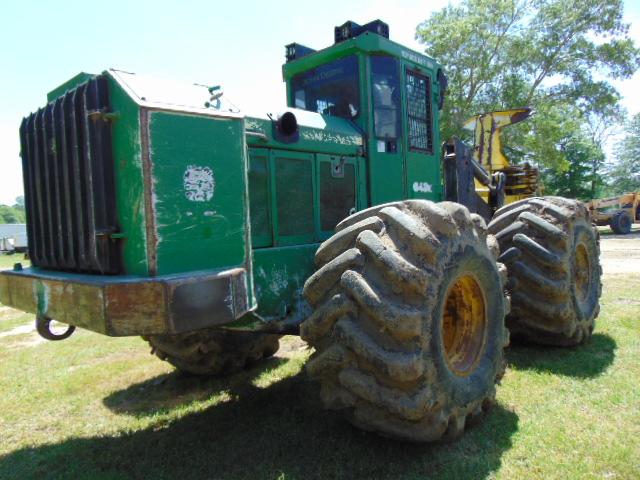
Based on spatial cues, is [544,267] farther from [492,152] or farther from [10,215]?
[10,215]

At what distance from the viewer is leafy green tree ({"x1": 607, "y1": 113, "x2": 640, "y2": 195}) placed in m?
47.5

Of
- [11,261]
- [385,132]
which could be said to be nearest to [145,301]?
[385,132]

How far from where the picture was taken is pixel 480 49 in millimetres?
24656

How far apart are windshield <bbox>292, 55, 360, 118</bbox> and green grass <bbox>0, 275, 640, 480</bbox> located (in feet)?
8.22

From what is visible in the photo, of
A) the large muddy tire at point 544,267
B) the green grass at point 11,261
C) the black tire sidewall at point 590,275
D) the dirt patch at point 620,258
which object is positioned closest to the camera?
the large muddy tire at point 544,267

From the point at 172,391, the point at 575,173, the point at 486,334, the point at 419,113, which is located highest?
the point at 575,173

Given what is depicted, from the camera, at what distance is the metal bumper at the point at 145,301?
100 inches

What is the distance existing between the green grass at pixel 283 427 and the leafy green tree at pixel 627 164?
48.9 meters

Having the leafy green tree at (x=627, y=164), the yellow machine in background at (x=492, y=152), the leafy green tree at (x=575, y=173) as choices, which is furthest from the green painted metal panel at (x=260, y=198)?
the leafy green tree at (x=627, y=164)

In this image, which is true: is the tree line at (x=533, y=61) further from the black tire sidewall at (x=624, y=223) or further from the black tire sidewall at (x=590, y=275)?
the black tire sidewall at (x=590, y=275)

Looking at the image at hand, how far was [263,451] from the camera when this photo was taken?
11.0 feet

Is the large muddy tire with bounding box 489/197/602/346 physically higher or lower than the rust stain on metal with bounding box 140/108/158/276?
lower

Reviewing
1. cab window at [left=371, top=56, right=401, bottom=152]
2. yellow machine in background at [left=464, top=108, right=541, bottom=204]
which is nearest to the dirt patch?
yellow machine in background at [left=464, top=108, right=541, bottom=204]

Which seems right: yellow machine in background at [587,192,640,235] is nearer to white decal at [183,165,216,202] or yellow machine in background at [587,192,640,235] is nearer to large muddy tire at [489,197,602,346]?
large muddy tire at [489,197,602,346]
